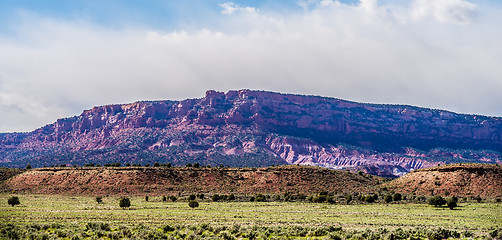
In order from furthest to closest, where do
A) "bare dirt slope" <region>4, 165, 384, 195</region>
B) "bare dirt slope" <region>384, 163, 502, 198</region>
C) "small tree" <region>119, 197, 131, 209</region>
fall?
"bare dirt slope" <region>4, 165, 384, 195</region> < "bare dirt slope" <region>384, 163, 502, 198</region> < "small tree" <region>119, 197, 131, 209</region>

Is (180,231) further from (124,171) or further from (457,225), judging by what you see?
(124,171)

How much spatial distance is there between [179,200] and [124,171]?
28.2m

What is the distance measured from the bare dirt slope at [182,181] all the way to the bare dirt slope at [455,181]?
8003 mm

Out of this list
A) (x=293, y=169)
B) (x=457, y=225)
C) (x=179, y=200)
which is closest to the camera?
(x=457, y=225)

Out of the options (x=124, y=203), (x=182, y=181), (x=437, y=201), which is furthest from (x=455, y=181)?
(x=124, y=203)

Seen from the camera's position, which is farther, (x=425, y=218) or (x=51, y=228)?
(x=425, y=218)

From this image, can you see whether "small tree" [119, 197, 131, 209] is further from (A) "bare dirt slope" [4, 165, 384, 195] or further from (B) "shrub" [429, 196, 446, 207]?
(B) "shrub" [429, 196, 446, 207]

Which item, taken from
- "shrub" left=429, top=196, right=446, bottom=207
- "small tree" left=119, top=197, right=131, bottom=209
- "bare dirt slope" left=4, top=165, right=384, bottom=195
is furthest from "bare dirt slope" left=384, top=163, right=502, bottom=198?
"small tree" left=119, top=197, right=131, bottom=209

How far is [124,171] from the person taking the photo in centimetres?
9531

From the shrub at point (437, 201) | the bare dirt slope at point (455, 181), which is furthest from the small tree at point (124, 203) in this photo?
the bare dirt slope at point (455, 181)

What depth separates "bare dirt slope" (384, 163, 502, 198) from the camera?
79000mm

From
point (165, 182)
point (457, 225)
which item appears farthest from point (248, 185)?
point (457, 225)

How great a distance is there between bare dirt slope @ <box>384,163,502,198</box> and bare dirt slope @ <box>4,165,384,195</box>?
8003mm

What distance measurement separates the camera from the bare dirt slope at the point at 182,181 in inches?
3415
